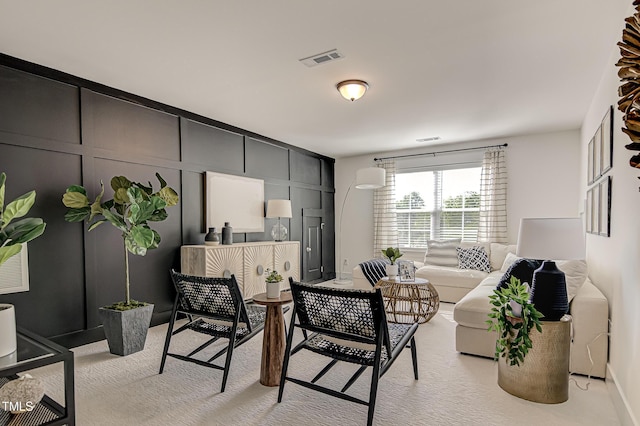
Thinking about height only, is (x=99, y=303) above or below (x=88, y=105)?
below

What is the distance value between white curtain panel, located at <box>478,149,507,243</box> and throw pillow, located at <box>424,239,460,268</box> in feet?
1.75

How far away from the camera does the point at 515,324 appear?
2354 millimetres

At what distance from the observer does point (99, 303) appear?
347 cm

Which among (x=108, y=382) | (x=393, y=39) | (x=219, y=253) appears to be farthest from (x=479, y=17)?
(x=108, y=382)

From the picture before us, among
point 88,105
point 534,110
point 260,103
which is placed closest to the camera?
point 88,105

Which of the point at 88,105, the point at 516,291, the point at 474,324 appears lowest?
the point at 474,324

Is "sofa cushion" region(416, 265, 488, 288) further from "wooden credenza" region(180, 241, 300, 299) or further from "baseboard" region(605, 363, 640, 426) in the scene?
"baseboard" region(605, 363, 640, 426)

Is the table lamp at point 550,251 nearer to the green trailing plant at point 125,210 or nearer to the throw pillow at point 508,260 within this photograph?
the throw pillow at point 508,260

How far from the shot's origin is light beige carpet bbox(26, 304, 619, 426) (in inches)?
83.0

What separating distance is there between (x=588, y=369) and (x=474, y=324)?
0.81 meters

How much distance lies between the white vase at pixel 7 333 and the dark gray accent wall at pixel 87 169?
4.84 feet

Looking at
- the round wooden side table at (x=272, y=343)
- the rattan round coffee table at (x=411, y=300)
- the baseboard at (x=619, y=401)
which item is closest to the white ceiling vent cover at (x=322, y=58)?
the round wooden side table at (x=272, y=343)

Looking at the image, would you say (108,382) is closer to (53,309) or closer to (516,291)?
(53,309)

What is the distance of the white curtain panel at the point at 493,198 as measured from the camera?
568 cm
